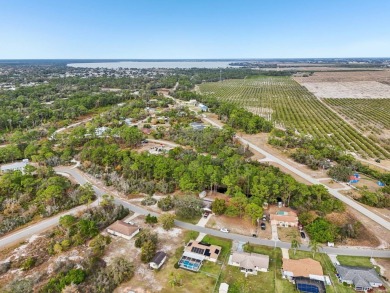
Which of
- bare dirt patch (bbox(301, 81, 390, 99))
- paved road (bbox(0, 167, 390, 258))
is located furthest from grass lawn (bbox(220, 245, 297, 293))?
bare dirt patch (bbox(301, 81, 390, 99))

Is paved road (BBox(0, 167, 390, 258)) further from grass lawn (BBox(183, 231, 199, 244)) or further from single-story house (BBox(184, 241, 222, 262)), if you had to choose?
single-story house (BBox(184, 241, 222, 262))

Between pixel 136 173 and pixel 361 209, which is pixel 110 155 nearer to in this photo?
pixel 136 173

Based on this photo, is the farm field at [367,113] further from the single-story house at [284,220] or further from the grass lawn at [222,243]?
the grass lawn at [222,243]

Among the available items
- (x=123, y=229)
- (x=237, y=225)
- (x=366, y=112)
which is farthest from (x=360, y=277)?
(x=366, y=112)

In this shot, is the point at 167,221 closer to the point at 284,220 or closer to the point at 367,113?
the point at 284,220

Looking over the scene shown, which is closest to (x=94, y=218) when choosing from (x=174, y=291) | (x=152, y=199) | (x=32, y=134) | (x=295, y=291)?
(x=152, y=199)
